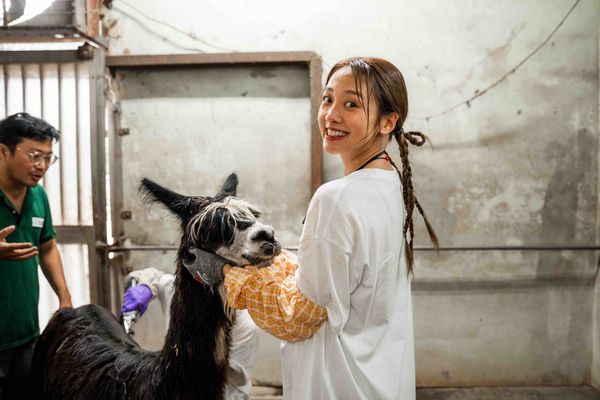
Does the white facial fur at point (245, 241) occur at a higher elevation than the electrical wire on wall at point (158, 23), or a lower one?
lower

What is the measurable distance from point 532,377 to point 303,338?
114 inches

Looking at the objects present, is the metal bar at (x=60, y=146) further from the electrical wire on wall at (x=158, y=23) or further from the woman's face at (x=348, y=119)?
the woman's face at (x=348, y=119)

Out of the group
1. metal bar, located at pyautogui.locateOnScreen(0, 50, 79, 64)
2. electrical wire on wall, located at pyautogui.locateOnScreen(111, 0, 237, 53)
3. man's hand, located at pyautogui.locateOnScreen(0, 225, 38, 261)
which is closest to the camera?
man's hand, located at pyautogui.locateOnScreen(0, 225, 38, 261)

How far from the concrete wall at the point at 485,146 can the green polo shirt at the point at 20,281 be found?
1.28m

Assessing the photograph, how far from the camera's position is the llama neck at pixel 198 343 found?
61.0 inches

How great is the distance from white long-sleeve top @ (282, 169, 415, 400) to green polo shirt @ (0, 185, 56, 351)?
4.72 ft

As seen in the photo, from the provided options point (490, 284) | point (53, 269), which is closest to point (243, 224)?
point (53, 269)

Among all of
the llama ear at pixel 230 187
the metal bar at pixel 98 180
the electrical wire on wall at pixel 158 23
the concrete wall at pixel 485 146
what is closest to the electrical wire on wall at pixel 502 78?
the concrete wall at pixel 485 146

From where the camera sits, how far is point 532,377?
3.41 metres

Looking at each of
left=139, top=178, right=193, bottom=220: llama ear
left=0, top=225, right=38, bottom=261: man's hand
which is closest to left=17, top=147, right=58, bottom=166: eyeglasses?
left=0, top=225, right=38, bottom=261: man's hand

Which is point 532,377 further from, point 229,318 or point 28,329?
point 28,329

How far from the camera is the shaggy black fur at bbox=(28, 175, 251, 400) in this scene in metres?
1.55

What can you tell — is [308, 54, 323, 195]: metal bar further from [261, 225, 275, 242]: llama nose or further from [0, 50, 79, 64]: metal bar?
[261, 225, 275, 242]: llama nose

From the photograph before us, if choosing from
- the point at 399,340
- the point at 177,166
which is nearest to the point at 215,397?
the point at 399,340
